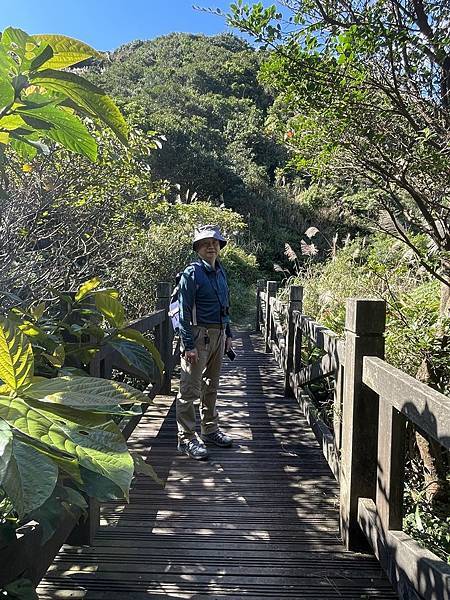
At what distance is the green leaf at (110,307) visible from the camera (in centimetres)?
152

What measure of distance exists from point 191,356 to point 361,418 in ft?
4.83

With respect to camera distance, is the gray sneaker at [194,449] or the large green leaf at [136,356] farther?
the gray sneaker at [194,449]

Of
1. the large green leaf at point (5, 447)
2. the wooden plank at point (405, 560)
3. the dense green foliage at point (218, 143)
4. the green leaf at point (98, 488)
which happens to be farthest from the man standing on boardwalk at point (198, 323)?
the dense green foliage at point (218, 143)

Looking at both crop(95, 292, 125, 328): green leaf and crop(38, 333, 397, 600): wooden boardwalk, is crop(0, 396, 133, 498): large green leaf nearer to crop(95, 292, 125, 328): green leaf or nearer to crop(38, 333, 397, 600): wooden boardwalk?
crop(95, 292, 125, 328): green leaf

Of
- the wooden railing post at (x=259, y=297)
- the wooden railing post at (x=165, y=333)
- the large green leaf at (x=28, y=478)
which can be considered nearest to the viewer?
the large green leaf at (x=28, y=478)

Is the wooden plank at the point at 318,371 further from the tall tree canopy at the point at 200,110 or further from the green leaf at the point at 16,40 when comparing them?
the tall tree canopy at the point at 200,110

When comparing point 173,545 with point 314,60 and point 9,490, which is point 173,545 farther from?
point 314,60

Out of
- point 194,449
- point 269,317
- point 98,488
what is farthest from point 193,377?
point 269,317

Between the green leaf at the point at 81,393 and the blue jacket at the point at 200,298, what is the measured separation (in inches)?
107

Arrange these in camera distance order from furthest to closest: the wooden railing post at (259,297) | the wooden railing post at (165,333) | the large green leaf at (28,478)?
the wooden railing post at (259,297)
the wooden railing post at (165,333)
the large green leaf at (28,478)

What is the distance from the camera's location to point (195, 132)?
24.6 metres

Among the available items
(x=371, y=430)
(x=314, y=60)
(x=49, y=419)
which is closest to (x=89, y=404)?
(x=49, y=419)

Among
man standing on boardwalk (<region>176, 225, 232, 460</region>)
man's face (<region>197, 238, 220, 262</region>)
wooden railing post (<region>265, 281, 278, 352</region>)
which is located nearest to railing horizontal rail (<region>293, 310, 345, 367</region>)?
man standing on boardwalk (<region>176, 225, 232, 460</region>)

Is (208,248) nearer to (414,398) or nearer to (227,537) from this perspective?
(227,537)
